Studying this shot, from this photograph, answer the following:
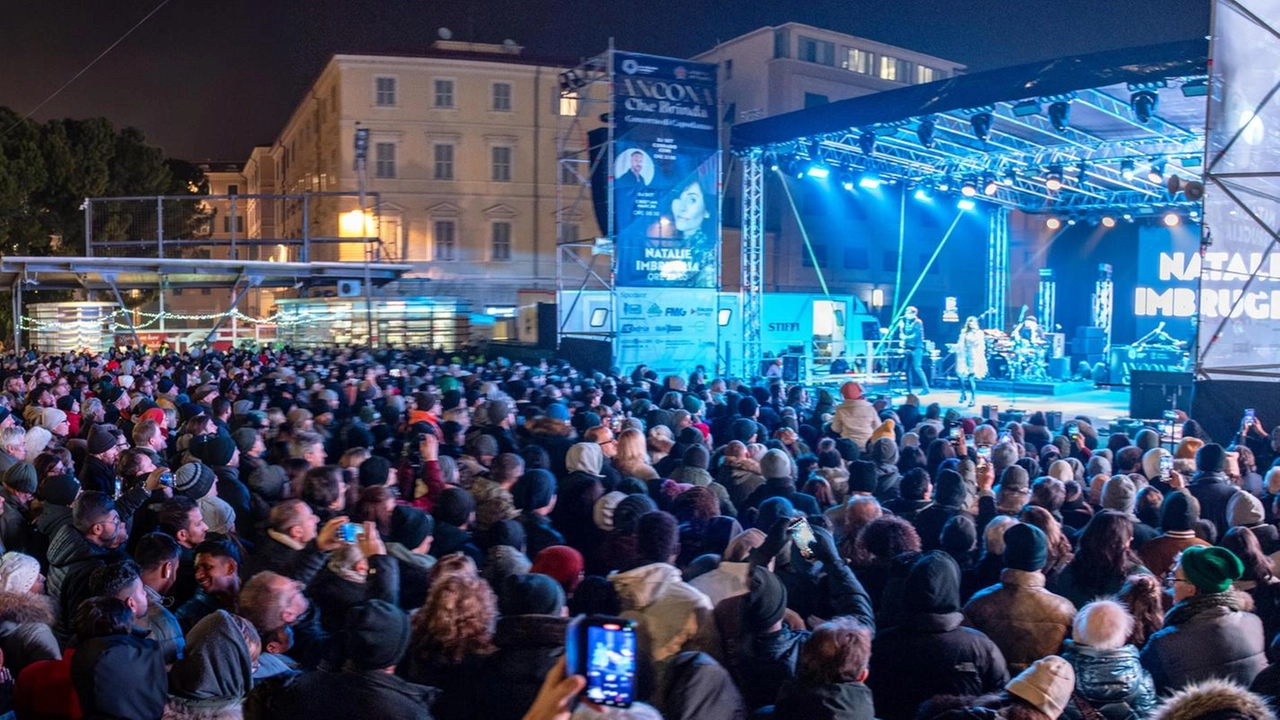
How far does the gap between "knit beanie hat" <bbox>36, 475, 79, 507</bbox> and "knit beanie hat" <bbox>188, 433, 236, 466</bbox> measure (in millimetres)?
1053

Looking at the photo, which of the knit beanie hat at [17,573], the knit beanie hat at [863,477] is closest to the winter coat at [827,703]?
the knit beanie hat at [17,573]

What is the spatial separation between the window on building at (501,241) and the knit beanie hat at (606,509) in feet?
122

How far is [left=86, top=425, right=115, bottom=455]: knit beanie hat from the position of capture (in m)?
6.69

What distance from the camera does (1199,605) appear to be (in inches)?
144

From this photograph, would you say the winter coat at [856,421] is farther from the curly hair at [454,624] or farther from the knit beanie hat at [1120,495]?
the curly hair at [454,624]

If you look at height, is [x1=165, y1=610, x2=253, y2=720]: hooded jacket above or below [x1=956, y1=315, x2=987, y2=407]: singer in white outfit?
below

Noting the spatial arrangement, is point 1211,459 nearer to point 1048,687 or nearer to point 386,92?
point 1048,687

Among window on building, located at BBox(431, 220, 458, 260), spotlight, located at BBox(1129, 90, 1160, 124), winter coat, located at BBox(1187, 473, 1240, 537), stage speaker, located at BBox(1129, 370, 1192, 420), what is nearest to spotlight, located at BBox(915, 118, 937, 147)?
spotlight, located at BBox(1129, 90, 1160, 124)

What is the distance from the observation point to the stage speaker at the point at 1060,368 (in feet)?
75.5

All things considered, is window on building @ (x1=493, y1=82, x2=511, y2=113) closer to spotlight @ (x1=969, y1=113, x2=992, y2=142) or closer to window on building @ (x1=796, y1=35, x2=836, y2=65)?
window on building @ (x1=796, y1=35, x2=836, y2=65)

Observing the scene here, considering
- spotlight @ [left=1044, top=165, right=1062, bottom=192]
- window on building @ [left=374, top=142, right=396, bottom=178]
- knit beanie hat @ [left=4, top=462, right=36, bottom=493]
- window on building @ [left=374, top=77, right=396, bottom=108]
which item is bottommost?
knit beanie hat @ [left=4, top=462, right=36, bottom=493]

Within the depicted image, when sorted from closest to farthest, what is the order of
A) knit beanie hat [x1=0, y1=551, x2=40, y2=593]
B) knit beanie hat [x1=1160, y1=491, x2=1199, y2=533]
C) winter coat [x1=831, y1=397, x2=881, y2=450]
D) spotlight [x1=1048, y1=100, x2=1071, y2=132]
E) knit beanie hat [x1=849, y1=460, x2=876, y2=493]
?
knit beanie hat [x1=0, y1=551, x2=40, y2=593]
knit beanie hat [x1=1160, y1=491, x2=1199, y2=533]
knit beanie hat [x1=849, y1=460, x2=876, y2=493]
winter coat [x1=831, y1=397, x2=881, y2=450]
spotlight [x1=1048, y1=100, x2=1071, y2=132]

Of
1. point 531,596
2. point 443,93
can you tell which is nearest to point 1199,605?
point 531,596

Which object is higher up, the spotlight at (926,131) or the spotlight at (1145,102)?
the spotlight at (926,131)
